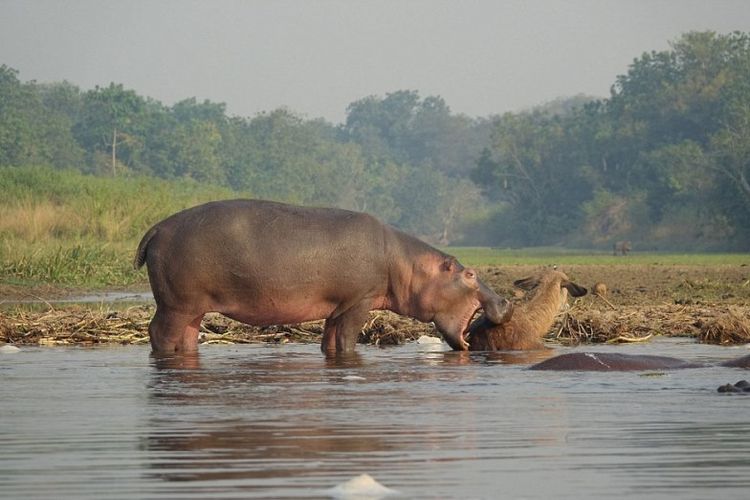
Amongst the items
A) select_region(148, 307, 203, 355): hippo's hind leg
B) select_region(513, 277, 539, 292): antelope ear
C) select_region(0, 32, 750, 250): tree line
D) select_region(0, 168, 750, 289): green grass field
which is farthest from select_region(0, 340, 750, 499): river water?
select_region(0, 32, 750, 250): tree line

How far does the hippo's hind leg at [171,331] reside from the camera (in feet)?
35.9

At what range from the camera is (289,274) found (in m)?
10.9

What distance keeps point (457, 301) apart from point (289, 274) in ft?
4.52

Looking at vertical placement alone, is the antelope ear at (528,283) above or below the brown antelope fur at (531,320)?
above

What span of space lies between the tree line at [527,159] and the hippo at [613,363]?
1521 inches

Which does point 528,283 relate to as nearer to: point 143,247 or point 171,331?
point 171,331

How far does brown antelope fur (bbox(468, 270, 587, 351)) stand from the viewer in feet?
37.5

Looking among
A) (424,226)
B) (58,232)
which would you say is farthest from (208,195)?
(424,226)

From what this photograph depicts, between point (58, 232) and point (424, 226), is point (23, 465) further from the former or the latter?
point (424, 226)

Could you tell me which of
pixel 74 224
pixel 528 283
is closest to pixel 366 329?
pixel 528 283

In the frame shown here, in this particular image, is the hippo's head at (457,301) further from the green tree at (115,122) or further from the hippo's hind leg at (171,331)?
the green tree at (115,122)

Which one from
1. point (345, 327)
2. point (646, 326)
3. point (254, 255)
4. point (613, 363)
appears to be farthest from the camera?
point (646, 326)

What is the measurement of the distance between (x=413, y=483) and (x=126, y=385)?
13.0 ft

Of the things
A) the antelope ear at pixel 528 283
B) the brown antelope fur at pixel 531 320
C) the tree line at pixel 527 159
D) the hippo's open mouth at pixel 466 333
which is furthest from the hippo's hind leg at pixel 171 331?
the tree line at pixel 527 159
